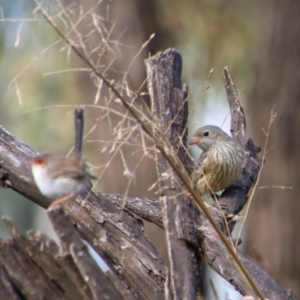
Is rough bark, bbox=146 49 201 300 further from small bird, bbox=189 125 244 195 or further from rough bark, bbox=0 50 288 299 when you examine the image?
small bird, bbox=189 125 244 195

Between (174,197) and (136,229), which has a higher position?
(174,197)

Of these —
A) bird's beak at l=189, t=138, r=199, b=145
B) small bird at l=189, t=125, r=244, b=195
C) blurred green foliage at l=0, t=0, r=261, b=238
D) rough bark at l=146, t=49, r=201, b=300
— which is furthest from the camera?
blurred green foliage at l=0, t=0, r=261, b=238

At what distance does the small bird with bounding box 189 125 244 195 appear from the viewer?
218 inches

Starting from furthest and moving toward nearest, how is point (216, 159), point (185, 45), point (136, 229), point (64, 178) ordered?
point (185, 45)
point (216, 159)
point (136, 229)
point (64, 178)

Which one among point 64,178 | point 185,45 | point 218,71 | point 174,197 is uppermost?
point 185,45

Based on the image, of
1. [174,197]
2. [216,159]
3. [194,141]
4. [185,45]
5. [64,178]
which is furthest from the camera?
[185,45]

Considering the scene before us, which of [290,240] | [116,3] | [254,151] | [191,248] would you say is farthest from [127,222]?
[116,3]

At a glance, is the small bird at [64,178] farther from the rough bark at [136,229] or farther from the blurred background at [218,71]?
the blurred background at [218,71]

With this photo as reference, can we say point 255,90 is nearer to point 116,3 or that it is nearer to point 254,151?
point 116,3

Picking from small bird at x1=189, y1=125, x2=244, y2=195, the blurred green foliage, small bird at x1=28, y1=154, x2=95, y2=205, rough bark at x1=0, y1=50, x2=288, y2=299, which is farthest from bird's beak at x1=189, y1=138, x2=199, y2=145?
small bird at x1=28, y1=154, x2=95, y2=205

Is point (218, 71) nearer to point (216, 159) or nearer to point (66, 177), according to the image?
point (216, 159)

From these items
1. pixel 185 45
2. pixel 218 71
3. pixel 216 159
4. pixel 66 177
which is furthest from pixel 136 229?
pixel 185 45

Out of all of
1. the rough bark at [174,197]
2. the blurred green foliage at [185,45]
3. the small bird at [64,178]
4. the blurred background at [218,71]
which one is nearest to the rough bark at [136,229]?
the rough bark at [174,197]

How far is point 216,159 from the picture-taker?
5.94 m
